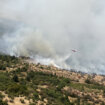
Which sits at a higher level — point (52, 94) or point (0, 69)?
point (0, 69)

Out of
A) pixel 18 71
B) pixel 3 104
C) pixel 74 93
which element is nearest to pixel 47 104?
pixel 3 104

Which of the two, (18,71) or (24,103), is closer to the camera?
(24,103)

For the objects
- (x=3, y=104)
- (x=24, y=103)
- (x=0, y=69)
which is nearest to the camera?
(x=3, y=104)

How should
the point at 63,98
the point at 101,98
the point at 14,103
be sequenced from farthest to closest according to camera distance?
the point at 101,98 → the point at 63,98 → the point at 14,103

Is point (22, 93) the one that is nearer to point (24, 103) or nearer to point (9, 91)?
point (9, 91)

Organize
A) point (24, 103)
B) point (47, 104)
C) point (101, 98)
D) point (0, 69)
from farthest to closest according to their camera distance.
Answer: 1. point (0, 69)
2. point (101, 98)
3. point (47, 104)
4. point (24, 103)

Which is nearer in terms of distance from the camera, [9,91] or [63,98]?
[9,91]

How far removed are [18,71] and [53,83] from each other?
33.0 m

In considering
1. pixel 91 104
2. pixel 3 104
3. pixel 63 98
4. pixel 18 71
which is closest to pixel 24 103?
pixel 3 104

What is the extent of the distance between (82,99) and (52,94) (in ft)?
70.5

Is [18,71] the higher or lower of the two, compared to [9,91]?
higher

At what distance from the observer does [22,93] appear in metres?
76.4

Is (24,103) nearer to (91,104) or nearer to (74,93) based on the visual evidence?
(91,104)

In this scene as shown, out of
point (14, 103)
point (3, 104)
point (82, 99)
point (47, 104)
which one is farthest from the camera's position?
point (82, 99)
